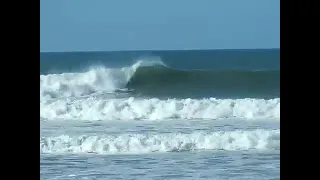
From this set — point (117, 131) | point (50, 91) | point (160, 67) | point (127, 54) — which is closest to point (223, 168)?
point (117, 131)

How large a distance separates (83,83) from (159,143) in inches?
198

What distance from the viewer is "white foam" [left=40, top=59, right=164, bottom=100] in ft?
30.9

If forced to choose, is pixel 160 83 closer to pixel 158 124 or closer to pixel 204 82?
pixel 204 82

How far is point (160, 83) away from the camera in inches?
403

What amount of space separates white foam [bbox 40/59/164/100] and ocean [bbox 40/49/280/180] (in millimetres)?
16

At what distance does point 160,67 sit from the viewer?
11.4m

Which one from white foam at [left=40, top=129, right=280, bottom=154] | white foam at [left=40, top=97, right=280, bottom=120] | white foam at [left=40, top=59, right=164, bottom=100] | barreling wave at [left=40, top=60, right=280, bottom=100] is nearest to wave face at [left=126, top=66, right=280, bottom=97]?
barreling wave at [left=40, top=60, right=280, bottom=100]

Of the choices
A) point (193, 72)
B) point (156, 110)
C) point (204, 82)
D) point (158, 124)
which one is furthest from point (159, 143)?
point (193, 72)

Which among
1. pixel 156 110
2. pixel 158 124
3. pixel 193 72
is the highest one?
pixel 193 72

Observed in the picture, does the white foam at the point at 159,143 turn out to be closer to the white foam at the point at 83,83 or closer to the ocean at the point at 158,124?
the ocean at the point at 158,124

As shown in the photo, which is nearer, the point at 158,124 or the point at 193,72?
the point at 158,124

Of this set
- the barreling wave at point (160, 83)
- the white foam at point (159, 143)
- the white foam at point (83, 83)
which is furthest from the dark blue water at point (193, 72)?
the white foam at point (159, 143)
